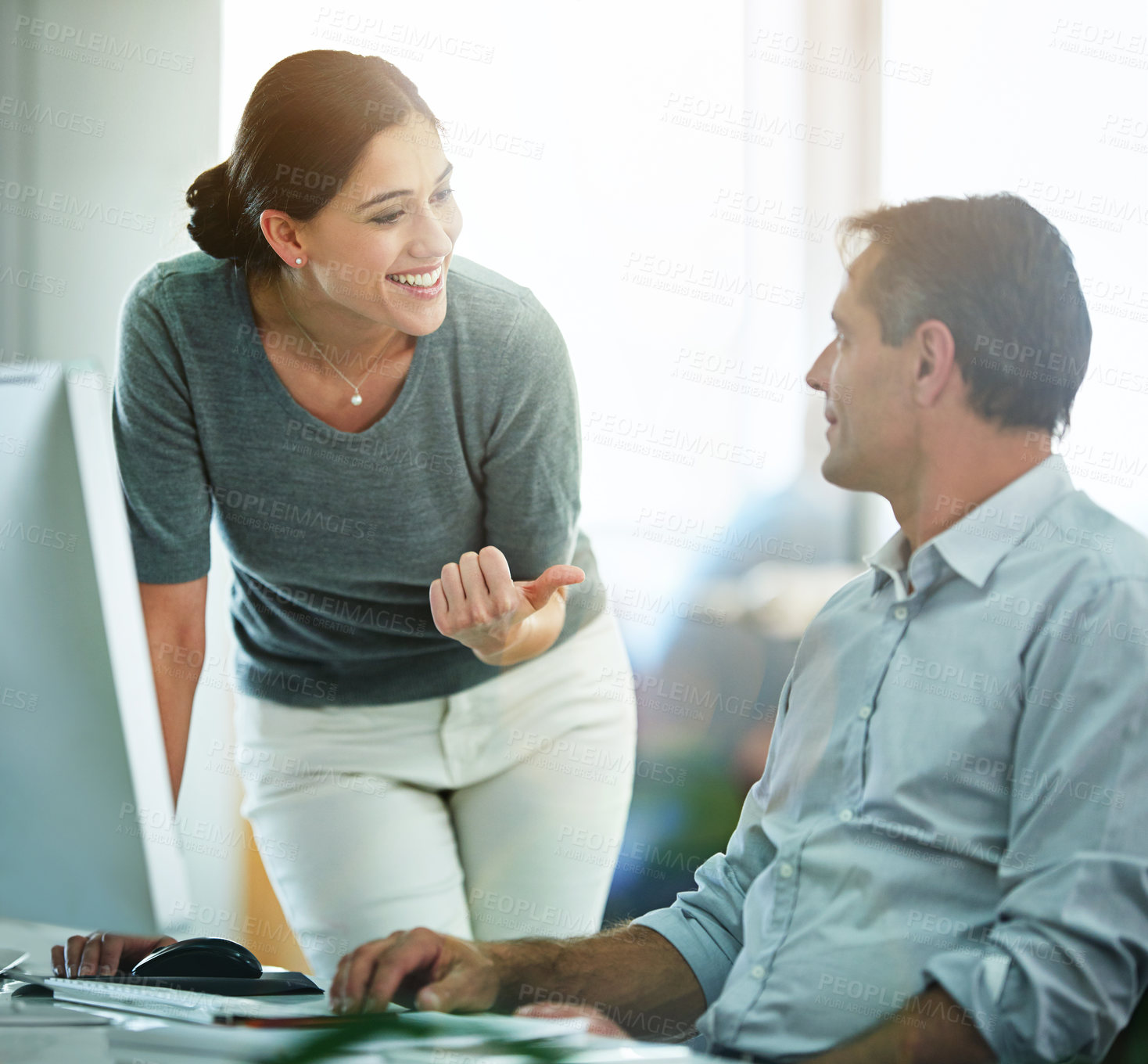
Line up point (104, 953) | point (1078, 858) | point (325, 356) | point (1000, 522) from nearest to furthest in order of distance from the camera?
point (1078, 858)
point (1000, 522)
point (104, 953)
point (325, 356)

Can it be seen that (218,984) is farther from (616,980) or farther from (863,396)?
(863,396)

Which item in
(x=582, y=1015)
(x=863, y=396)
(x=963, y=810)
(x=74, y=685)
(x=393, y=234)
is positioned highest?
(x=393, y=234)

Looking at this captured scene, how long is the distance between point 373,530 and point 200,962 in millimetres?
415

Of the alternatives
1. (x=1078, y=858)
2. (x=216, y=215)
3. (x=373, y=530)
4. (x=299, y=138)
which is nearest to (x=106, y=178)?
(x=216, y=215)

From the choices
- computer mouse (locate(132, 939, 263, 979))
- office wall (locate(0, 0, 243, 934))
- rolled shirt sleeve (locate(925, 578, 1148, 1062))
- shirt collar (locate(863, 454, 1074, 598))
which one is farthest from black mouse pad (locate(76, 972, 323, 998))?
shirt collar (locate(863, 454, 1074, 598))

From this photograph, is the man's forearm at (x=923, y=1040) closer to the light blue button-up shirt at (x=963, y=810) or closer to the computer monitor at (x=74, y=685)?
the light blue button-up shirt at (x=963, y=810)

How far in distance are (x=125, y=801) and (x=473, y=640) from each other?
42 cm

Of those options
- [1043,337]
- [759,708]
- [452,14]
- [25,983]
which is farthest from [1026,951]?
[452,14]

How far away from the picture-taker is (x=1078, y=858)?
0.66 m

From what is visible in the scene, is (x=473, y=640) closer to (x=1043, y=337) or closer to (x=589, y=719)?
(x=589, y=719)

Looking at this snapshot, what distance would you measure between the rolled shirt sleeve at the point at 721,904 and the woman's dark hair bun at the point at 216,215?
0.68 metres

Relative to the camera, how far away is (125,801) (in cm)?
66

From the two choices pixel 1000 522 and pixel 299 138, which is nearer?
pixel 1000 522

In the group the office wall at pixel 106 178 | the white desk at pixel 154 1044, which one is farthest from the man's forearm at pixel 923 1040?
the office wall at pixel 106 178
